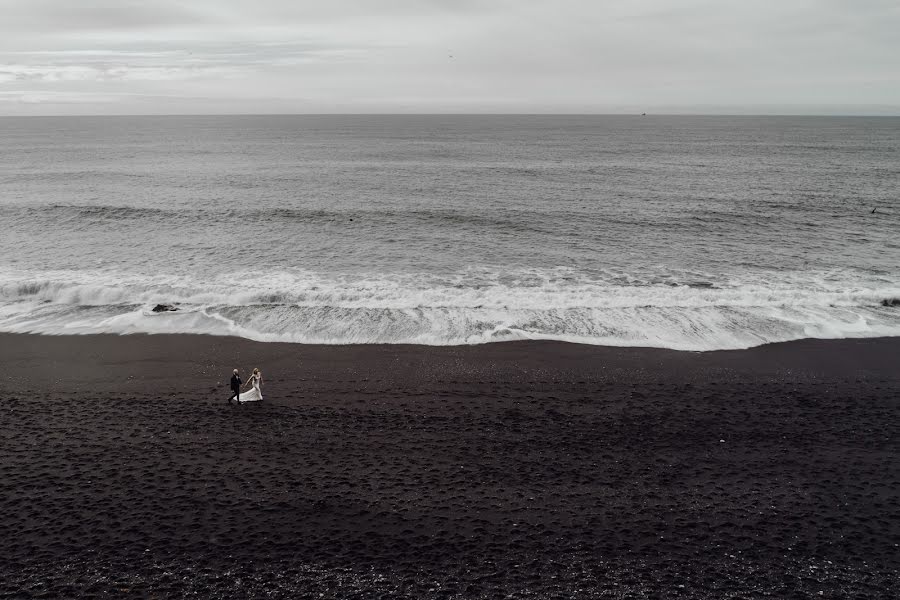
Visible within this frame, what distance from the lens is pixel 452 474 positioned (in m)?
15.8

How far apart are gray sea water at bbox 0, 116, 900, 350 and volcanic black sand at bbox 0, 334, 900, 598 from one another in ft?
11.1

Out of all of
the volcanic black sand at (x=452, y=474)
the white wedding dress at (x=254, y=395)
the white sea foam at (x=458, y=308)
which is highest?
the white sea foam at (x=458, y=308)

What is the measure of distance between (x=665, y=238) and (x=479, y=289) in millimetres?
18977

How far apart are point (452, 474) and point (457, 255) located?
938 inches

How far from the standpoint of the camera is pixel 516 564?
41.5 feet

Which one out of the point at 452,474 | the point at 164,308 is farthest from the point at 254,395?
the point at 164,308

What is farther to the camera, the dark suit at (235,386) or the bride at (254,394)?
the bride at (254,394)

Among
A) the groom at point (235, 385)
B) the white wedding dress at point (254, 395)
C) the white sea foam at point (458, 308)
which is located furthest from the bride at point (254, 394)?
the white sea foam at point (458, 308)

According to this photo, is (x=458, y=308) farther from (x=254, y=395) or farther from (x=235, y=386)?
(x=235, y=386)

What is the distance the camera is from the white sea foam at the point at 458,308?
1013 inches

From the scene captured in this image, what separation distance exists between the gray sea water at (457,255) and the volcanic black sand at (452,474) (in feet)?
11.1

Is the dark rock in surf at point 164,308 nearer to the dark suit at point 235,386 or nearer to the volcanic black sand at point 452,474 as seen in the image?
the volcanic black sand at point 452,474

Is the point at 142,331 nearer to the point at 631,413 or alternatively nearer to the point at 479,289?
the point at 479,289

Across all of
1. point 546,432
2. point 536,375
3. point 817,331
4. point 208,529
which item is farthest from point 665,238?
point 208,529
